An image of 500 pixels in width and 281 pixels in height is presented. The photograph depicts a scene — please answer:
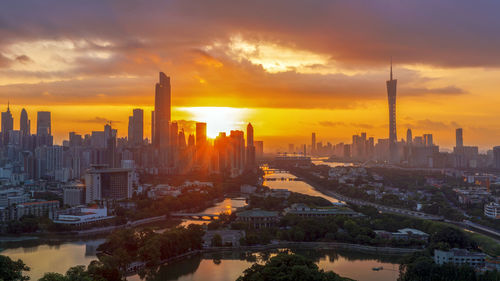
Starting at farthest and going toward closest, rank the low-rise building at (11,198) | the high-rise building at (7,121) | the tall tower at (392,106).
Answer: the tall tower at (392,106) → the high-rise building at (7,121) → the low-rise building at (11,198)

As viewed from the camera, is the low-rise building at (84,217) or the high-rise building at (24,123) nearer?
the low-rise building at (84,217)

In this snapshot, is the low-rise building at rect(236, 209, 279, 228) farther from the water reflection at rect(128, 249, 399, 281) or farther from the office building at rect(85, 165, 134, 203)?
the office building at rect(85, 165, 134, 203)

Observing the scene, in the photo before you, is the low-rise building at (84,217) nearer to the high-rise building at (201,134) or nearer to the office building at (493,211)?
the office building at (493,211)

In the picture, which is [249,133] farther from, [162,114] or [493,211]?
[493,211]

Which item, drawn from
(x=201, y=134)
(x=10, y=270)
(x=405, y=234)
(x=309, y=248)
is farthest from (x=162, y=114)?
(x=10, y=270)

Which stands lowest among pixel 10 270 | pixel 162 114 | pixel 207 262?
pixel 207 262

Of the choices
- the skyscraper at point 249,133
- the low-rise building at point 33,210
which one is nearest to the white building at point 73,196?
the low-rise building at point 33,210

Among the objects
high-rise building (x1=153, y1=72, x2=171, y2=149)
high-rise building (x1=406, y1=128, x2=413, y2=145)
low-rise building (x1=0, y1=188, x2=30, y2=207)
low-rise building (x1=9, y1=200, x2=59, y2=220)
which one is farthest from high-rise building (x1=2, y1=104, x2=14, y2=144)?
high-rise building (x1=406, y1=128, x2=413, y2=145)
